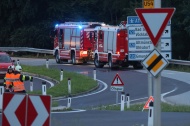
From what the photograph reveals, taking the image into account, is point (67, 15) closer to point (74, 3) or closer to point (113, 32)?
point (74, 3)

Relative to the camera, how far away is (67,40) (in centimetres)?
5353

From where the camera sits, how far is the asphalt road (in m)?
18.6

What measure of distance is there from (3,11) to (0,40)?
3394 mm

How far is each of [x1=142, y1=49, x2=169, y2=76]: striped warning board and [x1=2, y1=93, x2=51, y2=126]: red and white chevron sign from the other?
300 centimetres

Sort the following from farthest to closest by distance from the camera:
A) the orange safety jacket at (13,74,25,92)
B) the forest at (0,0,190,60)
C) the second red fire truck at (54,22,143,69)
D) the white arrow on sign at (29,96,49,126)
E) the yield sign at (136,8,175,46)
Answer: the forest at (0,0,190,60)
the second red fire truck at (54,22,143,69)
the orange safety jacket at (13,74,25,92)
the yield sign at (136,8,175,46)
the white arrow on sign at (29,96,49,126)

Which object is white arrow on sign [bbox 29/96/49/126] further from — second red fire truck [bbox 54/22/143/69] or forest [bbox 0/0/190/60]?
forest [bbox 0/0/190/60]

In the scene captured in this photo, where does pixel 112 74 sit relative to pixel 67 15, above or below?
below

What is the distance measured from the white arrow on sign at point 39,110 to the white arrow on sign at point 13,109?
0.67 ft

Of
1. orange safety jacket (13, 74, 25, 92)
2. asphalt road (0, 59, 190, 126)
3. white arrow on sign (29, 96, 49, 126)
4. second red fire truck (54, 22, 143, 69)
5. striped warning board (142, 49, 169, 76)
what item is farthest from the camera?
second red fire truck (54, 22, 143, 69)

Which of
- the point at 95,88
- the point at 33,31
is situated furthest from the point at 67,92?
the point at 33,31

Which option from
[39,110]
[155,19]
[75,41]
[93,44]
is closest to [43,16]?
[75,41]

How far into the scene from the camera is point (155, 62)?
12242mm

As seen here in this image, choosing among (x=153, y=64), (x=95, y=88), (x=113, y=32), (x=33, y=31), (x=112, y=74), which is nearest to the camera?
(x=153, y=64)

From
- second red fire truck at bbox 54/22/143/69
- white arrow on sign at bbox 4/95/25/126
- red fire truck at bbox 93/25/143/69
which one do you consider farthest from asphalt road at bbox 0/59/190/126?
white arrow on sign at bbox 4/95/25/126
